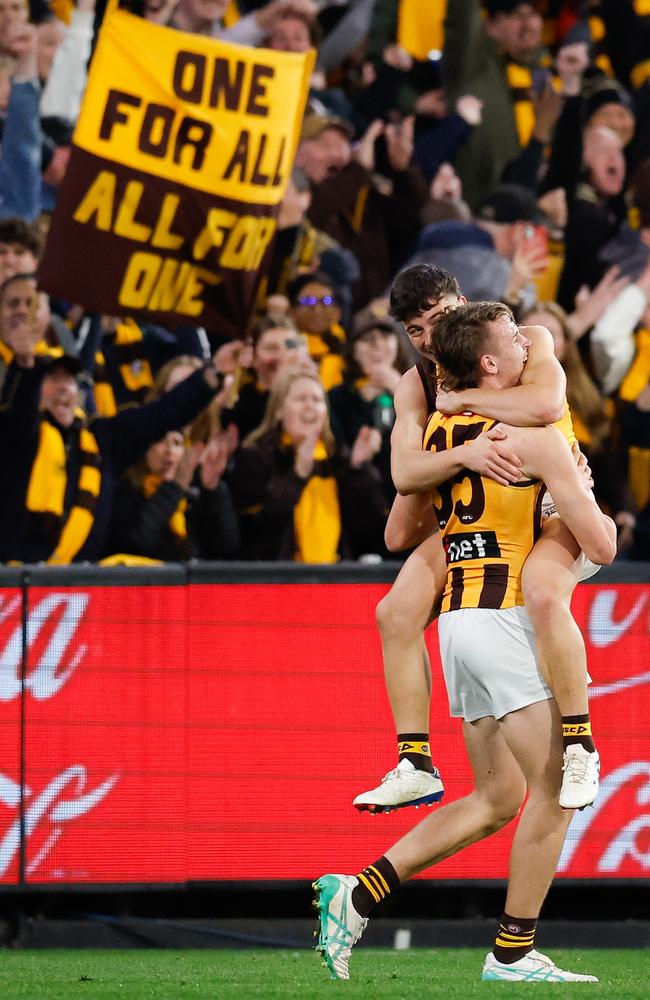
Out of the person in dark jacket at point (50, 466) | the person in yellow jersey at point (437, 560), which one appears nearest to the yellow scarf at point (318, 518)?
the person in dark jacket at point (50, 466)

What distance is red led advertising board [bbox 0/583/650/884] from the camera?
659 cm

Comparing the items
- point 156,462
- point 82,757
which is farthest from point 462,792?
point 156,462

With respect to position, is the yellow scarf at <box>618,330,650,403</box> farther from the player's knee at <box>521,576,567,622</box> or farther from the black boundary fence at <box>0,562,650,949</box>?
the player's knee at <box>521,576,567,622</box>

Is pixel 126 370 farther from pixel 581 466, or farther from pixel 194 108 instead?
pixel 581 466

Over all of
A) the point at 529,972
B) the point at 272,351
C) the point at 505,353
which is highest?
the point at 272,351

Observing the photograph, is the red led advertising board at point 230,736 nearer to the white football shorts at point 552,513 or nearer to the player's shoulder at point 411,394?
the player's shoulder at point 411,394

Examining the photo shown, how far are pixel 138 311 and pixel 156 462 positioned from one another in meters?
0.72

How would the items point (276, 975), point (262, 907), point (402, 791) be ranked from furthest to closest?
1. point (262, 907)
2. point (276, 975)
3. point (402, 791)

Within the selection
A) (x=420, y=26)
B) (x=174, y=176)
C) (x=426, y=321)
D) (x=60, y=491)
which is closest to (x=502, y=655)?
(x=426, y=321)

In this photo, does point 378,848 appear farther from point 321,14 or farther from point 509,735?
point 321,14

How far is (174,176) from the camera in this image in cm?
841

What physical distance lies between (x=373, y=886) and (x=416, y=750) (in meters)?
0.42

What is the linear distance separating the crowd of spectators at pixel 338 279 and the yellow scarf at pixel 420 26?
0.05 feet

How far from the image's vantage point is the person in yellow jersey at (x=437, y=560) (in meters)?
4.64
